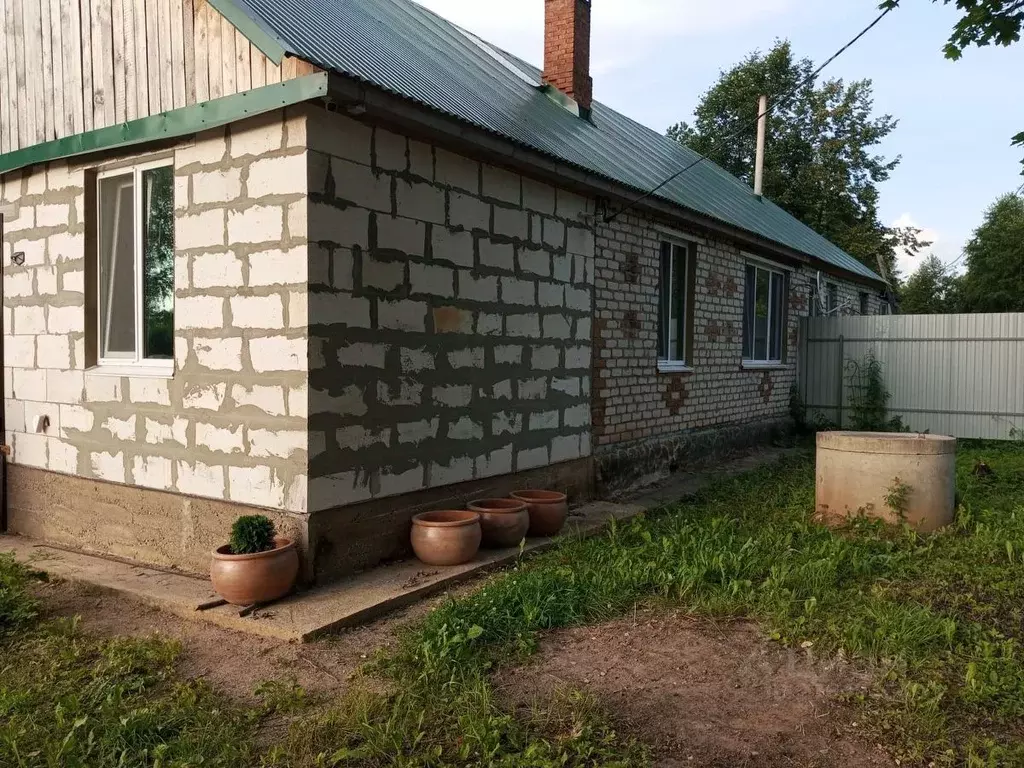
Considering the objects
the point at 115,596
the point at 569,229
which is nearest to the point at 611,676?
the point at 115,596

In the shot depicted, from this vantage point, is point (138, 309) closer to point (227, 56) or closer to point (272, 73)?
point (227, 56)

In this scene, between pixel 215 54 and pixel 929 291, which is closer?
pixel 215 54

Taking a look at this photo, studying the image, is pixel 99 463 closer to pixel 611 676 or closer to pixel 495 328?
pixel 495 328

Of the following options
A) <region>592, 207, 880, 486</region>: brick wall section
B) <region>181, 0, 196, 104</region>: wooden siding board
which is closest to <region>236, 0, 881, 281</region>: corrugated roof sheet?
<region>181, 0, 196, 104</region>: wooden siding board

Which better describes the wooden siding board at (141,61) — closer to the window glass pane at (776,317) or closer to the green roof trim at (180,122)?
the green roof trim at (180,122)

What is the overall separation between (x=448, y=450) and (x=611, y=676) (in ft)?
8.52

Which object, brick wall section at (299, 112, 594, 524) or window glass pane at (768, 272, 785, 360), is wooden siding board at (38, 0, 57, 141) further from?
window glass pane at (768, 272, 785, 360)

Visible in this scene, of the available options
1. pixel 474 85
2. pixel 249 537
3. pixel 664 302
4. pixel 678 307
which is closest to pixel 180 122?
pixel 249 537

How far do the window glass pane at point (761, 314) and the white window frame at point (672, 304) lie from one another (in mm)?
2699

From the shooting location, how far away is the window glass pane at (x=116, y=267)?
600 centimetres

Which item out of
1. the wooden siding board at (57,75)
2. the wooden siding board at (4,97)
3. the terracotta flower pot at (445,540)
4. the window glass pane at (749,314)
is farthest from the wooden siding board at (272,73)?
the window glass pane at (749,314)

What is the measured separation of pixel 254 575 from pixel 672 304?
6548 millimetres

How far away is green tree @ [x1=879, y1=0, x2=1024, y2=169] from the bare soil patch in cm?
487

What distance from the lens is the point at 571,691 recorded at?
3604 mm
